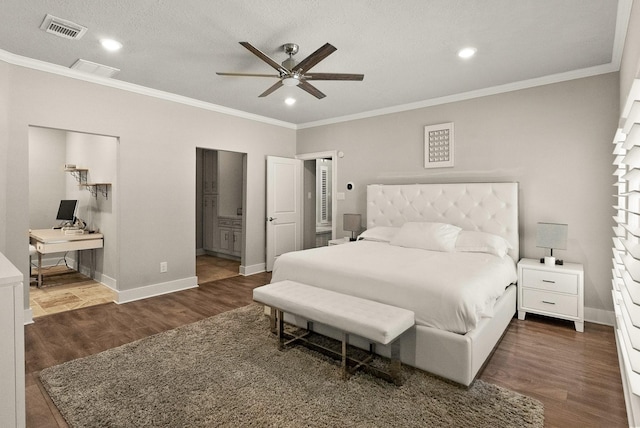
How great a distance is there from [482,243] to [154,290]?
4045 millimetres

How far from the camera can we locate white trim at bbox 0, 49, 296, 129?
124 inches

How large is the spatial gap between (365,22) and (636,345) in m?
2.51

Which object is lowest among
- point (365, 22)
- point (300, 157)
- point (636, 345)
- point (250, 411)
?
point (250, 411)

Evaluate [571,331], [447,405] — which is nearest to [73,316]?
[447,405]

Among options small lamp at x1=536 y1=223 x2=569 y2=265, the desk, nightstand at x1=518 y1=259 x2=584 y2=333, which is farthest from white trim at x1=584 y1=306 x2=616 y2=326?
the desk

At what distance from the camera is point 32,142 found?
5613mm

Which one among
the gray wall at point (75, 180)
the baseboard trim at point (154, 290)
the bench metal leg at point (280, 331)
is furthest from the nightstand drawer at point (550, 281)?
the gray wall at point (75, 180)

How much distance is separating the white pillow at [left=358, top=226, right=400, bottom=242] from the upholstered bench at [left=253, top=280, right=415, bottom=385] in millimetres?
1755

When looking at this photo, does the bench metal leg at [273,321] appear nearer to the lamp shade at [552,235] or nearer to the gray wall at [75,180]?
the gray wall at [75,180]

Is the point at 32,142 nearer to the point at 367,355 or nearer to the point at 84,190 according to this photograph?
the point at 84,190

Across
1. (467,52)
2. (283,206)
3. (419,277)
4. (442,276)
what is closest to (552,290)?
(442,276)

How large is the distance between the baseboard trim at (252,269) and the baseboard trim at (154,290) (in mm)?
847

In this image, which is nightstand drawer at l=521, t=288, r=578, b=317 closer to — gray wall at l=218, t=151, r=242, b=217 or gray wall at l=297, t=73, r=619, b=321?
gray wall at l=297, t=73, r=619, b=321

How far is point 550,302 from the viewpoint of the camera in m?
3.24
